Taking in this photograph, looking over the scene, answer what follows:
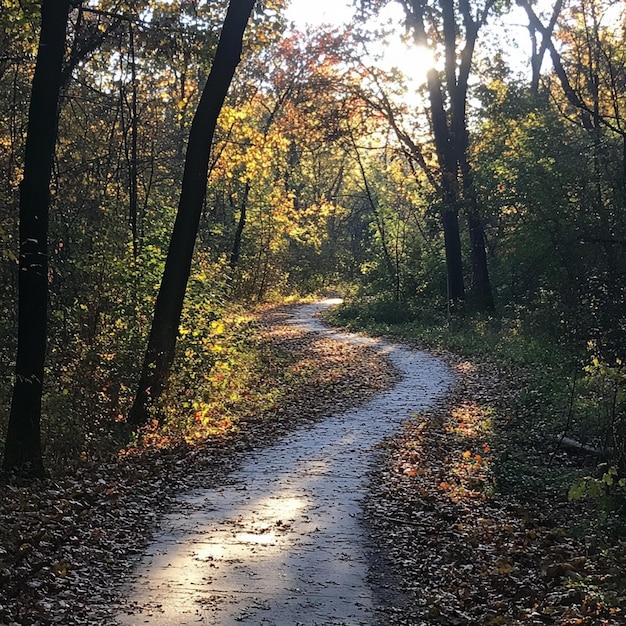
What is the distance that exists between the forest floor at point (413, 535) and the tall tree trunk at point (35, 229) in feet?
2.29

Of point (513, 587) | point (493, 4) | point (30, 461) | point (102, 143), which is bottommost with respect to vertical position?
point (513, 587)

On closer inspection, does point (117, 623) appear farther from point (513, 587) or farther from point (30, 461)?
point (30, 461)

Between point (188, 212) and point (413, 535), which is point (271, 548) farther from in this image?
point (188, 212)

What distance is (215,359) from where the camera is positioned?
1268 centimetres

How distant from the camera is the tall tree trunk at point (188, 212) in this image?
991 centimetres

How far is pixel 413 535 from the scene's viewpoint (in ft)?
21.2

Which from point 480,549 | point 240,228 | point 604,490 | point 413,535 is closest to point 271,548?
point 413,535

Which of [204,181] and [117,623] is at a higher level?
[204,181]

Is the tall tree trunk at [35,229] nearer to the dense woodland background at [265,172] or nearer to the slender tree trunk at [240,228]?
the dense woodland background at [265,172]

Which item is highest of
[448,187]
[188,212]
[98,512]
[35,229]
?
[448,187]

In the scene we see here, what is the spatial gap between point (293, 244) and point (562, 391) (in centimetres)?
3258

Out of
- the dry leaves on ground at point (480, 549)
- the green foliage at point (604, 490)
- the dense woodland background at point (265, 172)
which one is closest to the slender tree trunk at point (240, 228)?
the dense woodland background at point (265, 172)

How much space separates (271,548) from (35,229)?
3952 mm

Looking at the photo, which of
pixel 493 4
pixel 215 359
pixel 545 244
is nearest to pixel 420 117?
pixel 493 4
